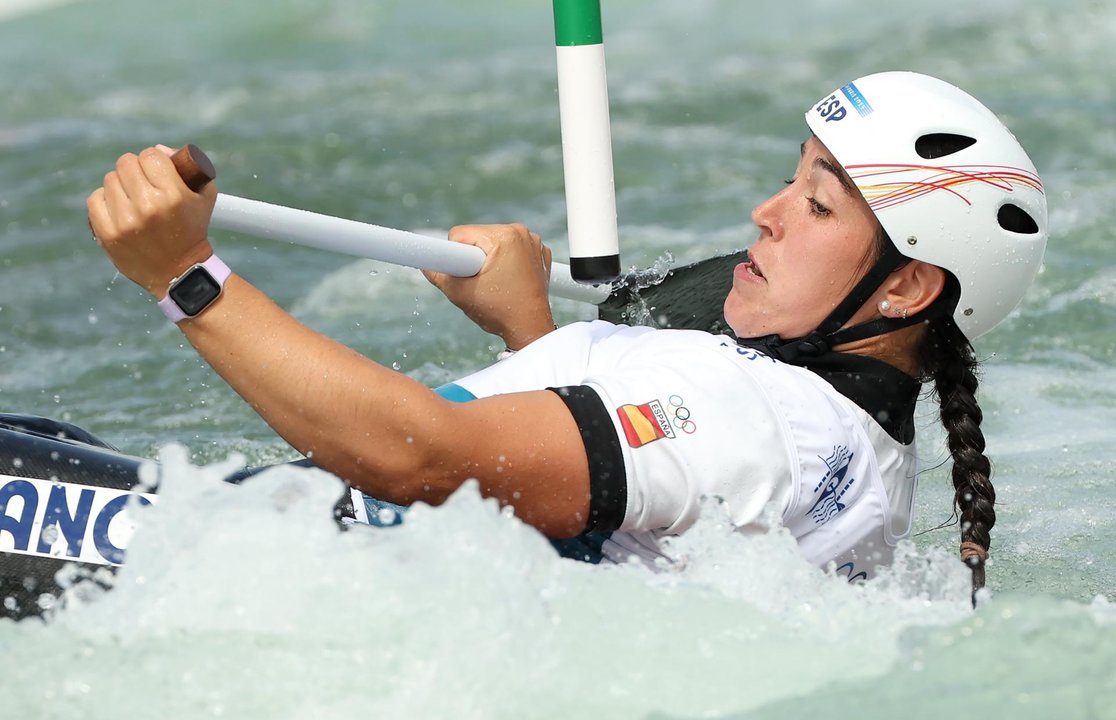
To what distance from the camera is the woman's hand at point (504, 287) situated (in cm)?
360

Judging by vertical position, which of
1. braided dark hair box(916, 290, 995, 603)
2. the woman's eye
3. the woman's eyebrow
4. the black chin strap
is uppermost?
the woman's eyebrow

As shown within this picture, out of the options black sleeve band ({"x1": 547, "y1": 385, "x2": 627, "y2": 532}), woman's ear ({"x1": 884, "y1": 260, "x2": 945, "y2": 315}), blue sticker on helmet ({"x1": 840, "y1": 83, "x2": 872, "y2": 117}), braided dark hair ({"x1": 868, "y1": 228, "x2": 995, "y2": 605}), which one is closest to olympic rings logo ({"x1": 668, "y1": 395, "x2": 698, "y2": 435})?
black sleeve band ({"x1": 547, "y1": 385, "x2": 627, "y2": 532})

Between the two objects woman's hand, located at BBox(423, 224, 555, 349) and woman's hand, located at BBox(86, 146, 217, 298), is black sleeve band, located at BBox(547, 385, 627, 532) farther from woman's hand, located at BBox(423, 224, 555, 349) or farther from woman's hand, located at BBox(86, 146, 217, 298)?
woman's hand, located at BBox(423, 224, 555, 349)

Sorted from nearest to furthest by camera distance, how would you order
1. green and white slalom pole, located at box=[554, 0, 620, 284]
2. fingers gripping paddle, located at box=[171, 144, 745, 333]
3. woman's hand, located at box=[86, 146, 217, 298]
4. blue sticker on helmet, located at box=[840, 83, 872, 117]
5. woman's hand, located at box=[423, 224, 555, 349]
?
woman's hand, located at box=[86, 146, 217, 298] < fingers gripping paddle, located at box=[171, 144, 745, 333] < blue sticker on helmet, located at box=[840, 83, 872, 117] < green and white slalom pole, located at box=[554, 0, 620, 284] < woman's hand, located at box=[423, 224, 555, 349]

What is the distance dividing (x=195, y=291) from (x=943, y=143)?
159 centimetres

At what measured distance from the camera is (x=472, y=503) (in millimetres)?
2396

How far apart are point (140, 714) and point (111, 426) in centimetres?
339

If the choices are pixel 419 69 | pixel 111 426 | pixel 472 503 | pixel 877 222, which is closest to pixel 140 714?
pixel 472 503

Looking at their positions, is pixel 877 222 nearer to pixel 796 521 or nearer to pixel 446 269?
pixel 796 521

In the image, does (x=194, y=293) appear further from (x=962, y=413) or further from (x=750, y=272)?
(x=962, y=413)

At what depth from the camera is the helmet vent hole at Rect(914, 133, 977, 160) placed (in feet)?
10.3

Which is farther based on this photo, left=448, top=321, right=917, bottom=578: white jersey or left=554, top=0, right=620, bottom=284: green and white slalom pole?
left=554, top=0, right=620, bottom=284: green and white slalom pole

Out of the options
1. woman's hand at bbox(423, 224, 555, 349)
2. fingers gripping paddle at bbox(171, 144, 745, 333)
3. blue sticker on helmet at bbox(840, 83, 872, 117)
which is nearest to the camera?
fingers gripping paddle at bbox(171, 144, 745, 333)

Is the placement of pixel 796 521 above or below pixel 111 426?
above
